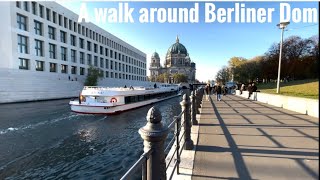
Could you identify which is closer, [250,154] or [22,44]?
[250,154]

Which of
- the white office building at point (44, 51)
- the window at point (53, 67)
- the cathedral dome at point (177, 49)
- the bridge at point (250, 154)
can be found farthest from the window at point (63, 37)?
the cathedral dome at point (177, 49)

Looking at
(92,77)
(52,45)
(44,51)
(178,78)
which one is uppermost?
(52,45)

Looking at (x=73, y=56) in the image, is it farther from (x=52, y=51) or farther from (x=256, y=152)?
(x=256, y=152)

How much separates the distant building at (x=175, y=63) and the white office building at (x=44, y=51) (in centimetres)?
9384

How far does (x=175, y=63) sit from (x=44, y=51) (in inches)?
4726

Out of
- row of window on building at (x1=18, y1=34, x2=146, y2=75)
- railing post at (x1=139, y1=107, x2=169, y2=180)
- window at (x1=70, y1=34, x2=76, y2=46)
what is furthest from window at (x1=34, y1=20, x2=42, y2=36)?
railing post at (x1=139, y1=107, x2=169, y2=180)

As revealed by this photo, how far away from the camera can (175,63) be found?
160m

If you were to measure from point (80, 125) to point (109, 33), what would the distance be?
60.5m

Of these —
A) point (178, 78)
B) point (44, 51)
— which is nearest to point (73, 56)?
point (44, 51)

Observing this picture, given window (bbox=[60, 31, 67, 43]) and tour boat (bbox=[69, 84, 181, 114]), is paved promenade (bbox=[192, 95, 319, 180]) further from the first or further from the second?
window (bbox=[60, 31, 67, 43])

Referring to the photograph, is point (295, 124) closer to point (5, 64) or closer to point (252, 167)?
point (252, 167)

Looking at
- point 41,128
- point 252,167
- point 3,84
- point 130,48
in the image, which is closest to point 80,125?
point 41,128

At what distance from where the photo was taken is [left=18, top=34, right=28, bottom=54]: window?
130ft

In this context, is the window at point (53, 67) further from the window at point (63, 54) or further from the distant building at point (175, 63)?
the distant building at point (175, 63)
